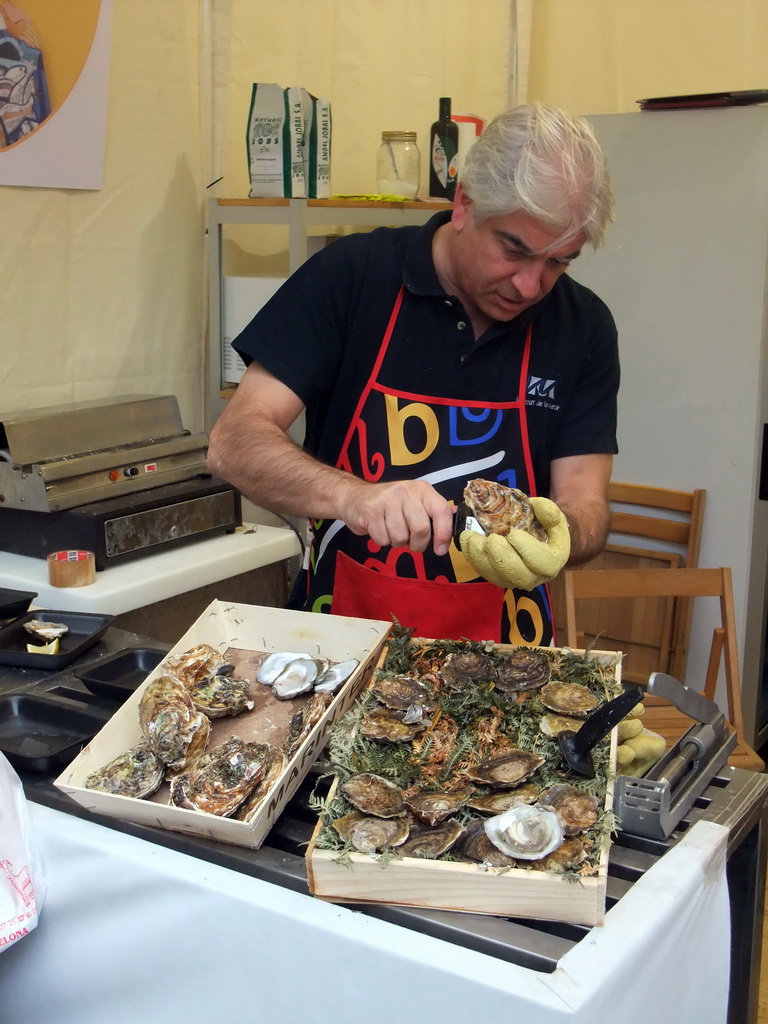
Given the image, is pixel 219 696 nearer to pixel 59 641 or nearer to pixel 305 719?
pixel 305 719

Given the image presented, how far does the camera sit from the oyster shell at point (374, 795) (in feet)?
3.18

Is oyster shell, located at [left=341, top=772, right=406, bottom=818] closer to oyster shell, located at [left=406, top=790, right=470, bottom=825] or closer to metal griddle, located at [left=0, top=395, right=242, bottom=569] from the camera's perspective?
oyster shell, located at [left=406, top=790, right=470, bottom=825]

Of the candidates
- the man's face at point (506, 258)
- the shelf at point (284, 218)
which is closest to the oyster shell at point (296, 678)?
the man's face at point (506, 258)

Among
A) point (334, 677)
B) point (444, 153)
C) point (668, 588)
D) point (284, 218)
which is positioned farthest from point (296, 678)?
point (444, 153)

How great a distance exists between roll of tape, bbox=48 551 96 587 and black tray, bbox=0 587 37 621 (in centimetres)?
17

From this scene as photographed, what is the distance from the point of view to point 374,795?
99 cm

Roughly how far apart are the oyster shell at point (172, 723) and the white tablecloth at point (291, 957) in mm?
104

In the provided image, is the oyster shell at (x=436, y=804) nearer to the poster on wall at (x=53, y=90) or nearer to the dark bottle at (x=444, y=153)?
the poster on wall at (x=53, y=90)

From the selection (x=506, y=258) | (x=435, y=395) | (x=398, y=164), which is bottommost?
(x=435, y=395)

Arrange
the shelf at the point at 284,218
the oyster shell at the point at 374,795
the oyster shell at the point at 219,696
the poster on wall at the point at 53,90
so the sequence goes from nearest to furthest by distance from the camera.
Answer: the oyster shell at the point at 374,795, the oyster shell at the point at 219,696, the poster on wall at the point at 53,90, the shelf at the point at 284,218

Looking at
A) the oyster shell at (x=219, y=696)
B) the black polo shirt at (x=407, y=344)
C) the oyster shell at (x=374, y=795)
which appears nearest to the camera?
the oyster shell at (x=374, y=795)

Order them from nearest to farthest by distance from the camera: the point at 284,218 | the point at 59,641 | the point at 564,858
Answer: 1. the point at 564,858
2. the point at 59,641
3. the point at 284,218

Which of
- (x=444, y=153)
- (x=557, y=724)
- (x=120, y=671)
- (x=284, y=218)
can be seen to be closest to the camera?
(x=557, y=724)

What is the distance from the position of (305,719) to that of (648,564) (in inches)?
74.7
